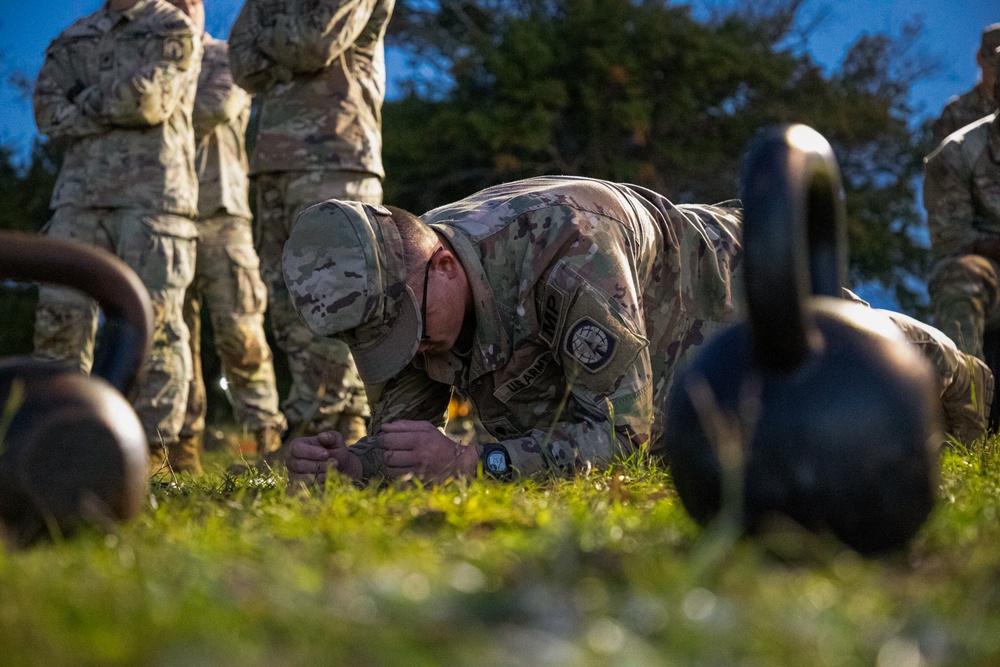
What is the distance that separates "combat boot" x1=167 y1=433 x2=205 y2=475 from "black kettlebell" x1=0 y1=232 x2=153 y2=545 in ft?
12.5

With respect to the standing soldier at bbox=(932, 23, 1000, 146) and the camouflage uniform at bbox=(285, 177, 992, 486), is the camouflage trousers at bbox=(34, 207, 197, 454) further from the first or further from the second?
the standing soldier at bbox=(932, 23, 1000, 146)

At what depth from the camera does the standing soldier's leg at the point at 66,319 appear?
6.68 metres

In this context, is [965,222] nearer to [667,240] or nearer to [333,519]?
[667,240]

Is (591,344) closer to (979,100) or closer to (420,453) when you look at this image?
(420,453)

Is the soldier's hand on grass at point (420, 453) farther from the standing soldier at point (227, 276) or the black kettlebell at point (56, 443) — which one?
the standing soldier at point (227, 276)

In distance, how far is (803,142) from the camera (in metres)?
1.95

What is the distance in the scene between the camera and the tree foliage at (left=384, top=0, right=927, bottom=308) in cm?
1532

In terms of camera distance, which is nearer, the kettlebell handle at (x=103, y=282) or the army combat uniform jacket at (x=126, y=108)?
the kettlebell handle at (x=103, y=282)

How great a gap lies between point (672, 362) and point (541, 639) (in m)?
2.90

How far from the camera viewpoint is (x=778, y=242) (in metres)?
1.78

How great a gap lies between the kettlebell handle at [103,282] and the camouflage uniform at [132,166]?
158 inches

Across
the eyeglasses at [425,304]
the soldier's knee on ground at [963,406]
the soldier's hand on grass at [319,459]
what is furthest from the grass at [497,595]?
the soldier's knee on ground at [963,406]

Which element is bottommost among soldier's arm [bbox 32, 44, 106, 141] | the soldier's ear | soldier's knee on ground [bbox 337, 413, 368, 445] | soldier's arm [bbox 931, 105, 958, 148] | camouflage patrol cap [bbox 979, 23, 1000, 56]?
soldier's knee on ground [bbox 337, 413, 368, 445]

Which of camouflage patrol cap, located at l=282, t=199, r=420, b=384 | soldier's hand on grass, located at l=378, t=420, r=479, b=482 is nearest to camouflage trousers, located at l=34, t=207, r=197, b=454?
camouflage patrol cap, located at l=282, t=199, r=420, b=384
